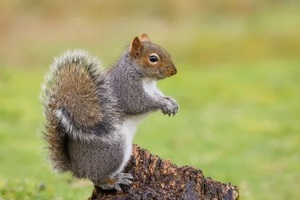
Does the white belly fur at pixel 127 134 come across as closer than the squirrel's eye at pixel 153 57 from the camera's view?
Yes

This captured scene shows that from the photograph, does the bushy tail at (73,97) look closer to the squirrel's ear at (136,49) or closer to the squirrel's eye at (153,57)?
the squirrel's ear at (136,49)

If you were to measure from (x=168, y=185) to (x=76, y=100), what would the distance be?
1.01 metres

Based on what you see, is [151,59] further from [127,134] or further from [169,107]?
[127,134]

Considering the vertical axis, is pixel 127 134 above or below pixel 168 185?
above

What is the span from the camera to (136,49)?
679 centimetres

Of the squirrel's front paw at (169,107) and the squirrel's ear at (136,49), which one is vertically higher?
the squirrel's ear at (136,49)

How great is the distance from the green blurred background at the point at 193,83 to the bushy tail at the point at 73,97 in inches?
18.4

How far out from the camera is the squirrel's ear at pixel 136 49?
6.74 meters

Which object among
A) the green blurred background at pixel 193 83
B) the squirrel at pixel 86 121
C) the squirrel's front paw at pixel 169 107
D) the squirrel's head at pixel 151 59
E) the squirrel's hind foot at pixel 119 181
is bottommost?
the squirrel's hind foot at pixel 119 181

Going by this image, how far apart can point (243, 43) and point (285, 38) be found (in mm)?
1848

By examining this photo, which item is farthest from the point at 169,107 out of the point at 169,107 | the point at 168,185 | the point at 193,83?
the point at 193,83

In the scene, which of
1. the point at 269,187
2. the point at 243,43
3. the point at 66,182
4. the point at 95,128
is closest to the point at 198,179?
the point at 95,128

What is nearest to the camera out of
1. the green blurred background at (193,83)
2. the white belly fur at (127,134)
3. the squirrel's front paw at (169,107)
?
the white belly fur at (127,134)

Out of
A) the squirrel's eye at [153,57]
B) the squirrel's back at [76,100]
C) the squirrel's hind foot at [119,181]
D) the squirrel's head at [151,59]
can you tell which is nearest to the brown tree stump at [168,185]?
the squirrel's hind foot at [119,181]
